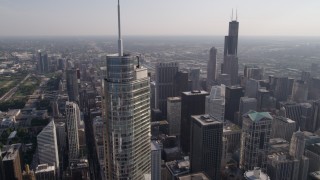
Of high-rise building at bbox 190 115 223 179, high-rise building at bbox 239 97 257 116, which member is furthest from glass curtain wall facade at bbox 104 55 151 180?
high-rise building at bbox 239 97 257 116

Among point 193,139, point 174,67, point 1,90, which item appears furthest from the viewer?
point 1,90

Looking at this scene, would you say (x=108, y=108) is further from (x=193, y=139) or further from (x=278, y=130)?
(x=278, y=130)

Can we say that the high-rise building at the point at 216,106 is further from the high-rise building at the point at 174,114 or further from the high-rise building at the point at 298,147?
the high-rise building at the point at 298,147

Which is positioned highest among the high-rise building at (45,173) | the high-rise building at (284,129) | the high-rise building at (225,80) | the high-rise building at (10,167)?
the high-rise building at (225,80)

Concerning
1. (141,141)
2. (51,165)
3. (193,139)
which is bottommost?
(51,165)

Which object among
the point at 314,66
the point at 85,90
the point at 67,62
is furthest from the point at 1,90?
the point at 314,66

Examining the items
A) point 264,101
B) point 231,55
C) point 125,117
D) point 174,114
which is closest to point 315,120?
point 264,101

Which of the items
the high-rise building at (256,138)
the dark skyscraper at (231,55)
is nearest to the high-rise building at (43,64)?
the dark skyscraper at (231,55)
